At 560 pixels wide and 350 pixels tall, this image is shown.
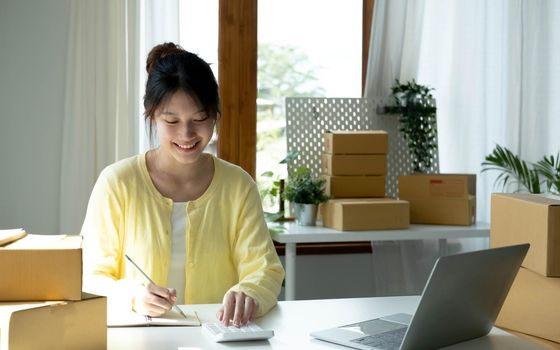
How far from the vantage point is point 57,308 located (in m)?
1.55

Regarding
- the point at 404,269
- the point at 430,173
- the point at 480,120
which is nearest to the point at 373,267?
the point at 404,269

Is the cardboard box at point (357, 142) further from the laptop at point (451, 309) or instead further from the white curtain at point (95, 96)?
the laptop at point (451, 309)

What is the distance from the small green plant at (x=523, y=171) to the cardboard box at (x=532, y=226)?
71.9 inches

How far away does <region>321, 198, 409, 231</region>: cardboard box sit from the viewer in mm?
3459

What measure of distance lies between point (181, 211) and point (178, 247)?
0.10 metres

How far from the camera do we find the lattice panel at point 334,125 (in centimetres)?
388

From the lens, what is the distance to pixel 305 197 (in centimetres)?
358

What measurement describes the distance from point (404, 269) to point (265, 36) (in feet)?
4.17

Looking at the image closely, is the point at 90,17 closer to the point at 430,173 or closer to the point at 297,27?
the point at 297,27

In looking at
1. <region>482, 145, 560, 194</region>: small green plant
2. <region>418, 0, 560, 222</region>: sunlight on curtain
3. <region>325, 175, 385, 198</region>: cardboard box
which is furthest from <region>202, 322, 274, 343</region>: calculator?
<region>418, 0, 560, 222</region>: sunlight on curtain

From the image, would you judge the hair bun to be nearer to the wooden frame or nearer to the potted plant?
the potted plant

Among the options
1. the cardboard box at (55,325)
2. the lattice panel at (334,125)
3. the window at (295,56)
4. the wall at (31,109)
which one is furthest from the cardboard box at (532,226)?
the wall at (31,109)

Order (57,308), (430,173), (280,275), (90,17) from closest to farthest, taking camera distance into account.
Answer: (57,308) < (280,275) < (90,17) < (430,173)

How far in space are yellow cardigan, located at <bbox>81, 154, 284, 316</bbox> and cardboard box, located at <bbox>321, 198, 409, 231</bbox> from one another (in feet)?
3.52
